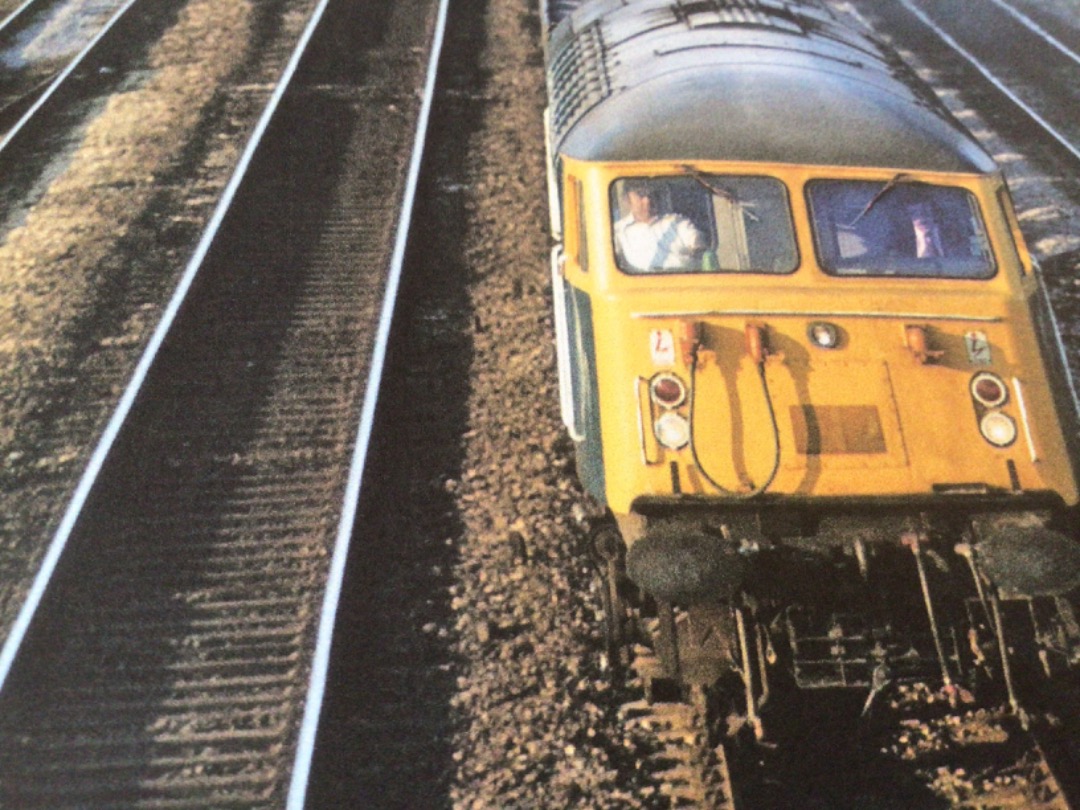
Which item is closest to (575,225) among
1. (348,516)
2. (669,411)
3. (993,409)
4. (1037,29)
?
(669,411)

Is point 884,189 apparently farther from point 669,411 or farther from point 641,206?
point 669,411

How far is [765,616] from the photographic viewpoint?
13.1 ft

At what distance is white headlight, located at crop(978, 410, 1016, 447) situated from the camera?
13.5 feet

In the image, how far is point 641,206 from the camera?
15.2 feet

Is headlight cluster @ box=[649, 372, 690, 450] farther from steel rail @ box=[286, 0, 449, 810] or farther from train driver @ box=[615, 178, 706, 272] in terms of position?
steel rail @ box=[286, 0, 449, 810]

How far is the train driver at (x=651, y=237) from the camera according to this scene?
14.9 ft

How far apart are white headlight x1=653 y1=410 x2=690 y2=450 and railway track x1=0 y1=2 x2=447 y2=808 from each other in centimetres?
206

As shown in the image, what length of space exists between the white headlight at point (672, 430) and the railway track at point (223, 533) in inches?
81.0

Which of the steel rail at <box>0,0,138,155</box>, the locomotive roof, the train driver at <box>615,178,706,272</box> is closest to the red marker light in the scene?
the train driver at <box>615,178,706,272</box>

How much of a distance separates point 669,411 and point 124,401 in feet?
12.6

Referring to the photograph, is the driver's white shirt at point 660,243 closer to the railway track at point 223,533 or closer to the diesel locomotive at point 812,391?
the diesel locomotive at point 812,391

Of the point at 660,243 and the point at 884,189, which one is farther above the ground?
the point at 884,189

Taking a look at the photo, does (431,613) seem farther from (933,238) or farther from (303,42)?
(303,42)

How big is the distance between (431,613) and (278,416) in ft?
6.41
